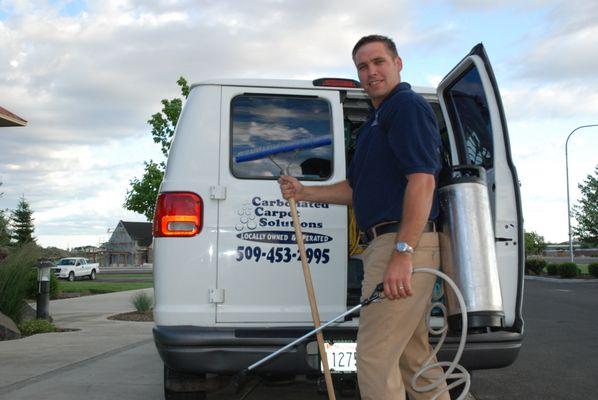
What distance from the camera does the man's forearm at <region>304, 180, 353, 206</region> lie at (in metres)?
3.31

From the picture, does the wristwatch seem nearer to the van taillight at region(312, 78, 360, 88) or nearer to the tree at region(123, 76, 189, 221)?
the van taillight at region(312, 78, 360, 88)

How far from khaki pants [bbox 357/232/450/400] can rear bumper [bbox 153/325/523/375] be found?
83cm

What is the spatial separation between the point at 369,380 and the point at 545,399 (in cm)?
339

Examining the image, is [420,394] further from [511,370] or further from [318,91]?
[511,370]

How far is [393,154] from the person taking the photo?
2.74m

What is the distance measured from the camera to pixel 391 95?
9.34 feet

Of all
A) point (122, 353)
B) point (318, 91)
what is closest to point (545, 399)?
point (318, 91)

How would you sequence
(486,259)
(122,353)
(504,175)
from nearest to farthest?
(486,259)
(504,175)
(122,353)

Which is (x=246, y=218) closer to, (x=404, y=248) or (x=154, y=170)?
(x=404, y=248)

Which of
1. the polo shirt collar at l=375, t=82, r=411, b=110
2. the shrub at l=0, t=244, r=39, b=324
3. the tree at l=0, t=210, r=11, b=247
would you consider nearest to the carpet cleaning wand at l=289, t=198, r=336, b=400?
the polo shirt collar at l=375, t=82, r=411, b=110

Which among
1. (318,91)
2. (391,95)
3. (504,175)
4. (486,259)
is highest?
(318,91)

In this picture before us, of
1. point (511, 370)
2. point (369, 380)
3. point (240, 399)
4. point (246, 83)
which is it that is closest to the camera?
point (369, 380)

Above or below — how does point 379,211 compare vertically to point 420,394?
above

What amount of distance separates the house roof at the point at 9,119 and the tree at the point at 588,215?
35721mm
